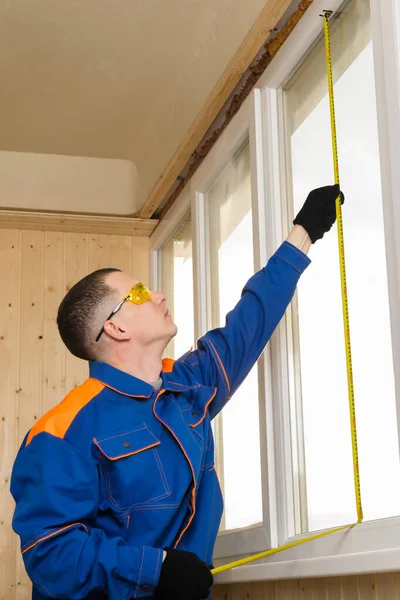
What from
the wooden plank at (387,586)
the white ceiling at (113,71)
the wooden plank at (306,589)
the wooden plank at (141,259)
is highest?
the white ceiling at (113,71)

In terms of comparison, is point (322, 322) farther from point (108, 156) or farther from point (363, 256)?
point (108, 156)

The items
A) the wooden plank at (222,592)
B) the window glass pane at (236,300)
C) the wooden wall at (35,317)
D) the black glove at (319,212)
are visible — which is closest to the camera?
the black glove at (319,212)

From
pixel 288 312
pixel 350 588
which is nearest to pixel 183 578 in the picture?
pixel 350 588

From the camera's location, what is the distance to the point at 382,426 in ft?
6.31

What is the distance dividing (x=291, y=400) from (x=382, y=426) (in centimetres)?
54

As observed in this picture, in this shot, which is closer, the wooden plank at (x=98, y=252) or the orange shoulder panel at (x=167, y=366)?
the orange shoulder panel at (x=167, y=366)

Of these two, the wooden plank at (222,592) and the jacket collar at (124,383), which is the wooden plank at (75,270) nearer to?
the wooden plank at (222,592)

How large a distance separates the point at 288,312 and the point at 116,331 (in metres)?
0.52

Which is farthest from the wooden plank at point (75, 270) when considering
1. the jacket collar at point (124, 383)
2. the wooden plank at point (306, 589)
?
the wooden plank at point (306, 589)

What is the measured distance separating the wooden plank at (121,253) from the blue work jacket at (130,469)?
182 cm

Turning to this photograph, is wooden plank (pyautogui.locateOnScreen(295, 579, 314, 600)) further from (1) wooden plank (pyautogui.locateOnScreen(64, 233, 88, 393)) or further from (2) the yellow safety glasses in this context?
(1) wooden plank (pyautogui.locateOnScreen(64, 233, 88, 393))

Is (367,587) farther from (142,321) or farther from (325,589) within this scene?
(142,321)

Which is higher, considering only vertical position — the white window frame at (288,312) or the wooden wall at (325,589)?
the white window frame at (288,312)

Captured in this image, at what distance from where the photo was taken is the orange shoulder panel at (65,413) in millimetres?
2143
